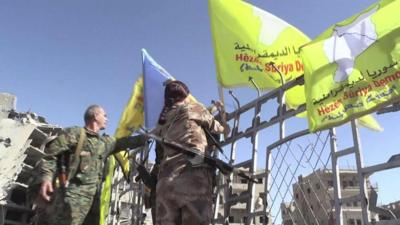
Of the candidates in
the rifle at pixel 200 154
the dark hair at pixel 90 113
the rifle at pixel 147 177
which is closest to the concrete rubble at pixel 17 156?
the rifle at pixel 147 177

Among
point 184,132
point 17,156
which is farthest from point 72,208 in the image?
point 17,156

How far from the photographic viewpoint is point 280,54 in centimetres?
675

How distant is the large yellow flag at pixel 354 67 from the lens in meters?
3.79

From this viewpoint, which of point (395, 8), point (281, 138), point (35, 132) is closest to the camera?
point (395, 8)

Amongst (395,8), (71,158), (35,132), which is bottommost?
(71,158)

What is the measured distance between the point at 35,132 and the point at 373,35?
6.24 meters

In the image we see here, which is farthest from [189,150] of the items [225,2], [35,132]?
[35,132]

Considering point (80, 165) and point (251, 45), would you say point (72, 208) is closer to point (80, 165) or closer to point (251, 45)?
point (80, 165)

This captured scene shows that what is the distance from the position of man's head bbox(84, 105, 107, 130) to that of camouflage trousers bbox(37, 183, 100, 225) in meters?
0.61

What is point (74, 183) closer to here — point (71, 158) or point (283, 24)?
point (71, 158)

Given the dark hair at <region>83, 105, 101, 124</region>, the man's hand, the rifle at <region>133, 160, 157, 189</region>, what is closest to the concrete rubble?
the rifle at <region>133, 160, 157, 189</region>

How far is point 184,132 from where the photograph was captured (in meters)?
3.33

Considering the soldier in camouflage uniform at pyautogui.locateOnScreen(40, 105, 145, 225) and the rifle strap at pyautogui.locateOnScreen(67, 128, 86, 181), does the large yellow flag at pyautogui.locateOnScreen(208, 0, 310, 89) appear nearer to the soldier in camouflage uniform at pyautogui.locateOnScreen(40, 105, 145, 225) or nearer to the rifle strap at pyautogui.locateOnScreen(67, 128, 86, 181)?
the soldier in camouflage uniform at pyautogui.locateOnScreen(40, 105, 145, 225)

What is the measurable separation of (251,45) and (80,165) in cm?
404
